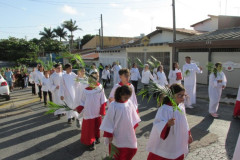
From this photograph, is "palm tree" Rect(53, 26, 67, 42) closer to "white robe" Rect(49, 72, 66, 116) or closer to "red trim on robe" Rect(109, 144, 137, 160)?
"white robe" Rect(49, 72, 66, 116)

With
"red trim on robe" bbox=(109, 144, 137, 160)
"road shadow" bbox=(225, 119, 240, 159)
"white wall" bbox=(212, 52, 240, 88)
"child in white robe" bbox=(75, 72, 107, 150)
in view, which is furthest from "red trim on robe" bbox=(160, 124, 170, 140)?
"white wall" bbox=(212, 52, 240, 88)

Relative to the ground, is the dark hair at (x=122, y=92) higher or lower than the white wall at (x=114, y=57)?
lower

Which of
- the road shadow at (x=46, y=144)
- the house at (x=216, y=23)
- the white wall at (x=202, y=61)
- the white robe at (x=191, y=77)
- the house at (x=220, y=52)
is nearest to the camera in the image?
the road shadow at (x=46, y=144)

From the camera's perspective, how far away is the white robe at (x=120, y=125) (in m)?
3.55

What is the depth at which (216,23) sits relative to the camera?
2662 centimetres

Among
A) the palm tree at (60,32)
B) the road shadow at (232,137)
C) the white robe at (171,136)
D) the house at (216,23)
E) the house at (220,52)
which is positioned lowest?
the road shadow at (232,137)

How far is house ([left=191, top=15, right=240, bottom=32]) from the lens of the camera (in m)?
18.2

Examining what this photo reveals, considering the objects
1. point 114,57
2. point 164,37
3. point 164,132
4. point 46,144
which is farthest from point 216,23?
point 164,132

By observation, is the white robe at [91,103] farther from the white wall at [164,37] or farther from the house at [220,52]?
the white wall at [164,37]

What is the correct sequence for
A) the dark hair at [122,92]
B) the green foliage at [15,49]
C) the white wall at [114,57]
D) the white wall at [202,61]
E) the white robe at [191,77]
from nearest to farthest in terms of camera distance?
the dark hair at [122,92] < the white robe at [191,77] < the white wall at [202,61] < the white wall at [114,57] < the green foliage at [15,49]

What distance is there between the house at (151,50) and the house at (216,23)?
2.25 meters

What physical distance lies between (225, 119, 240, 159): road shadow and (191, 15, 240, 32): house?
45.3ft

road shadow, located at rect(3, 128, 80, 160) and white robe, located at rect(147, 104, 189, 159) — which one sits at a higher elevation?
white robe, located at rect(147, 104, 189, 159)

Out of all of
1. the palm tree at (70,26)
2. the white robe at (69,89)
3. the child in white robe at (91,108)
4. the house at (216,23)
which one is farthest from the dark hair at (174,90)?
the palm tree at (70,26)
